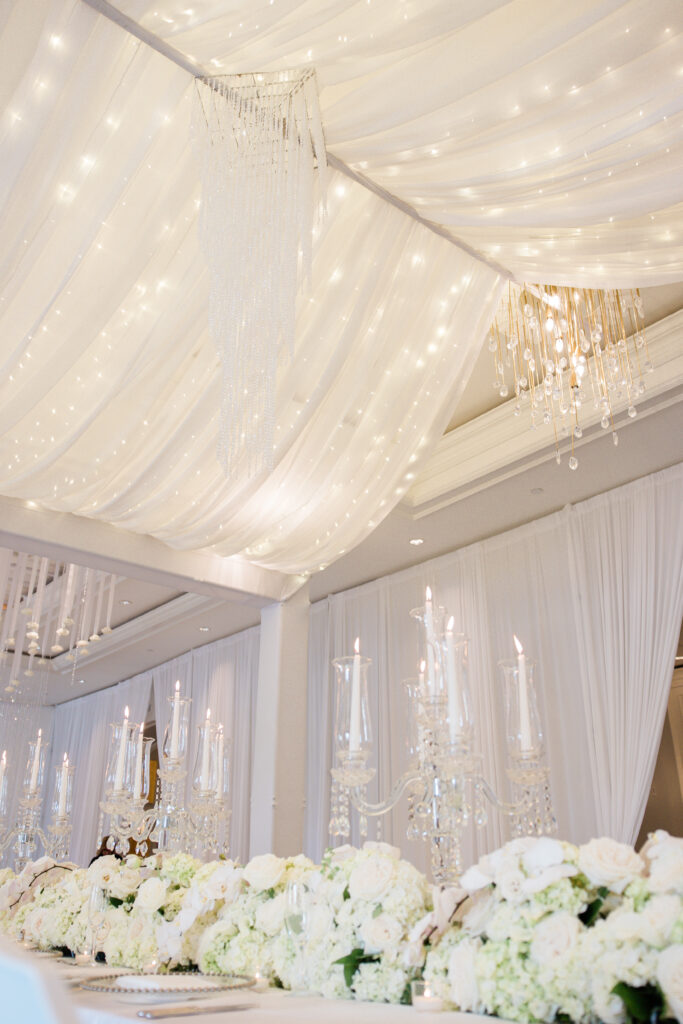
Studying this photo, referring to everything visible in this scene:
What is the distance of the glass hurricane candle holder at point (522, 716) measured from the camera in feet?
5.63

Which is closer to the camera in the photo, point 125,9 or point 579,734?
point 125,9

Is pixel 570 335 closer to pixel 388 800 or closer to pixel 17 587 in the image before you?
pixel 388 800

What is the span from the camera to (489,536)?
236 inches

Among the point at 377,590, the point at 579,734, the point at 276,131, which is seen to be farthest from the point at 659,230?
the point at 377,590

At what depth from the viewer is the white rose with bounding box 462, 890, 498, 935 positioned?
1374mm

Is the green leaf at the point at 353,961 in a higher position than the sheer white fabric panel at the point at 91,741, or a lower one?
lower

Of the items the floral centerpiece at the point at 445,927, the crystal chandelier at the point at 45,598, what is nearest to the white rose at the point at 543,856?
the floral centerpiece at the point at 445,927

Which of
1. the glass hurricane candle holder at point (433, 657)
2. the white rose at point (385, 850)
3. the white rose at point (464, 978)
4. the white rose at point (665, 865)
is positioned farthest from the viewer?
the glass hurricane candle holder at point (433, 657)

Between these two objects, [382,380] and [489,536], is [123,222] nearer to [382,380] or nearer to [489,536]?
[382,380]

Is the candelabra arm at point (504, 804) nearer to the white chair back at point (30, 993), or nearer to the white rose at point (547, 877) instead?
the white rose at point (547, 877)

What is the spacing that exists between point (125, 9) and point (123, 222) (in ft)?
1.85

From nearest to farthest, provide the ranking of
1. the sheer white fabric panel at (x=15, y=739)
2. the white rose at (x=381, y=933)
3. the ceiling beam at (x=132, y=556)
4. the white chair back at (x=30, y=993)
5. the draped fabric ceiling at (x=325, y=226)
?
the white chair back at (x=30, y=993)
the white rose at (x=381, y=933)
the draped fabric ceiling at (x=325, y=226)
the ceiling beam at (x=132, y=556)
the sheer white fabric panel at (x=15, y=739)

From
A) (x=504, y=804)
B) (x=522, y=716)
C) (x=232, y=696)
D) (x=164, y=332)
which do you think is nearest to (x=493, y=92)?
(x=164, y=332)

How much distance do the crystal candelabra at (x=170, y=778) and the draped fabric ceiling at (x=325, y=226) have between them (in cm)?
78
